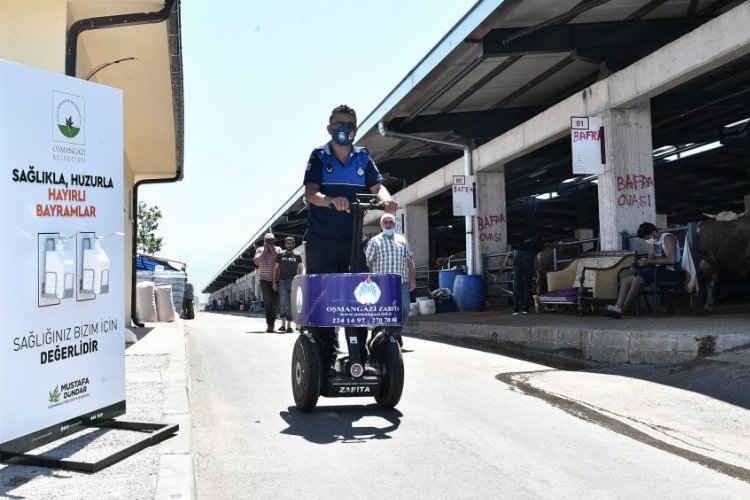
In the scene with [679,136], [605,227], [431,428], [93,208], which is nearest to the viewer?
[93,208]

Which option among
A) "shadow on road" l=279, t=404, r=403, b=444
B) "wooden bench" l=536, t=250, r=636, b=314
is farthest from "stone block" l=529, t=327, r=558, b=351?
"shadow on road" l=279, t=404, r=403, b=444

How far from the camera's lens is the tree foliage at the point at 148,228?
4016 centimetres

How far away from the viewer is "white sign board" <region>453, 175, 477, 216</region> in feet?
60.1

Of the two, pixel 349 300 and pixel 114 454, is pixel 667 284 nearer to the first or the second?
pixel 349 300

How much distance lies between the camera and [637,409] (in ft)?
18.4

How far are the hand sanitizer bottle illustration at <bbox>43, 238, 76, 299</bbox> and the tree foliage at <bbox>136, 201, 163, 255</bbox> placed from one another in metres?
37.7

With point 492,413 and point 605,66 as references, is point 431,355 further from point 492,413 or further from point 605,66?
point 605,66

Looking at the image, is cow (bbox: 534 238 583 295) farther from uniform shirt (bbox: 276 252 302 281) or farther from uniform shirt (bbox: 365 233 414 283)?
uniform shirt (bbox: 365 233 414 283)

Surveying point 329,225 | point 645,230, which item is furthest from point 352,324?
point 645,230

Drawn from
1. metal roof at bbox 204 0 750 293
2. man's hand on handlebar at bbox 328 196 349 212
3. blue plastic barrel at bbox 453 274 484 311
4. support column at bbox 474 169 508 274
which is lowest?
blue plastic barrel at bbox 453 274 484 311

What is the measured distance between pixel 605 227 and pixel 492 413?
8.16 metres

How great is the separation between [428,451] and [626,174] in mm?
9555

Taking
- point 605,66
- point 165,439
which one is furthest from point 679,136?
point 165,439

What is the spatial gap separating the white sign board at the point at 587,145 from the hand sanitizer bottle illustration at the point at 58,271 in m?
10.3
